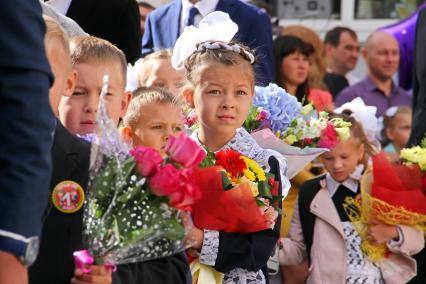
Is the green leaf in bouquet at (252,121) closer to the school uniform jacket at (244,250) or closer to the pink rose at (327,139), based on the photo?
the pink rose at (327,139)

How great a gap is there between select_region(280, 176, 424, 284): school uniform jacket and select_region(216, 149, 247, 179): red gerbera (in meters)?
1.67

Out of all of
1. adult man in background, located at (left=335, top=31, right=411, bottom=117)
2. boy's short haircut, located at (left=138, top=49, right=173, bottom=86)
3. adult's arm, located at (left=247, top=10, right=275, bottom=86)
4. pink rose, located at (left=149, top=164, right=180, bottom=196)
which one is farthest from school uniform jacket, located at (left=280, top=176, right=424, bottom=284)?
adult man in background, located at (left=335, top=31, right=411, bottom=117)

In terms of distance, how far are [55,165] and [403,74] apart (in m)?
7.75

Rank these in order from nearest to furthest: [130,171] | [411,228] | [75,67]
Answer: [130,171], [75,67], [411,228]

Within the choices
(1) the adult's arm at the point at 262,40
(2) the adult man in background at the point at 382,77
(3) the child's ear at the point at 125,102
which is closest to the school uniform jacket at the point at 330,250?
(1) the adult's arm at the point at 262,40

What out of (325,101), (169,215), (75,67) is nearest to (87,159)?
(169,215)

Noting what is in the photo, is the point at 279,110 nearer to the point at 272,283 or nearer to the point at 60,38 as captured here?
the point at 272,283

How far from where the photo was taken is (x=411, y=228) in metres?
6.21

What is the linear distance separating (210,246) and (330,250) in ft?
5.81

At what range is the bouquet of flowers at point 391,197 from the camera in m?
6.09

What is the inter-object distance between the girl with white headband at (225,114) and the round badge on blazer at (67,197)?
1.21 metres

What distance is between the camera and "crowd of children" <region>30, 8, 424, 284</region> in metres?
3.32

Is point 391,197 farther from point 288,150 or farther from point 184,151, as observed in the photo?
point 184,151

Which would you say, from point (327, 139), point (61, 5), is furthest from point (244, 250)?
point (61, 5)
